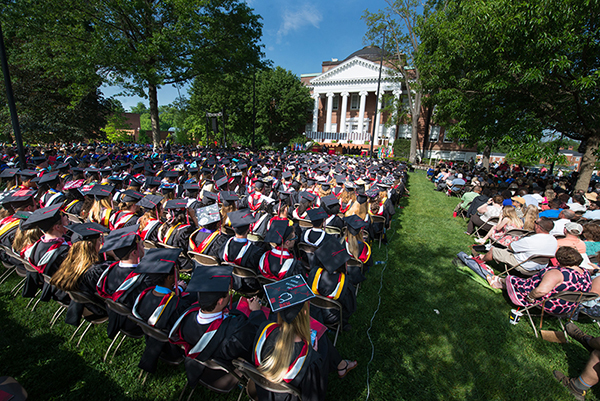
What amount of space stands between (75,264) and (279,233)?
2.23m

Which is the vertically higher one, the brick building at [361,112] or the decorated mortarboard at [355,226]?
the brick building at [361,112]

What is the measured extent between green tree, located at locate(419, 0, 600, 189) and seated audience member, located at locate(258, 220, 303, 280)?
8454 mm

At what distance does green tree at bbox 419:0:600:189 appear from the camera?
6.83 metres

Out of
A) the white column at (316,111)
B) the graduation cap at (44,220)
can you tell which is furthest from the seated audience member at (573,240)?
the white column at (316,111)

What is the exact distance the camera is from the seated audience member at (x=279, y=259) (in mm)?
3191

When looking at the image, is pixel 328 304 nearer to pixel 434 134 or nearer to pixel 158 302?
pixel 158 302

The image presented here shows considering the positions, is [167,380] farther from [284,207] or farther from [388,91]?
[388,91]

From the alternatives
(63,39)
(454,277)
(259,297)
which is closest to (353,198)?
(454,277)

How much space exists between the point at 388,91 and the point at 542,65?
111ft

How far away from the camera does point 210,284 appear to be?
201cm

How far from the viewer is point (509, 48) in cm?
784

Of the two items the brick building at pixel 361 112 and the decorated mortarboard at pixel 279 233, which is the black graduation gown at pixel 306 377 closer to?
the decorated mortarboard at pixel 279 233

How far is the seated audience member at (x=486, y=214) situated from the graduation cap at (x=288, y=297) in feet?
23.0

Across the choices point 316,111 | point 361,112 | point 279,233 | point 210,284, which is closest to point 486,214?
point 279,233
